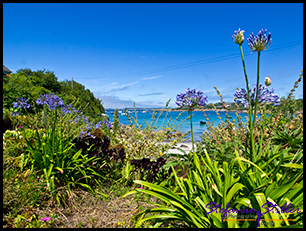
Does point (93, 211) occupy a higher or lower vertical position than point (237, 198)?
lower

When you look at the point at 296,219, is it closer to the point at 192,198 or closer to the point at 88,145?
the point at 192,198

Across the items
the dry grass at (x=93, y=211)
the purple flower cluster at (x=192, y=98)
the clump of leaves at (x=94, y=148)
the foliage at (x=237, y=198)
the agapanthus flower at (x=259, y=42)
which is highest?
the agapanthus flower at (x=259, y=42)

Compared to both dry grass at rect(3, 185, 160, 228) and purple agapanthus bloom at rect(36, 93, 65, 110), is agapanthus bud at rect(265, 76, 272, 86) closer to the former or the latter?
dry grass at rect(3, 185, 160, 228)

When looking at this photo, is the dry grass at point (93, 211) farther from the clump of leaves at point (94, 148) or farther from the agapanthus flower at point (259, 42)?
the agapanthus flower at point (259, 42)

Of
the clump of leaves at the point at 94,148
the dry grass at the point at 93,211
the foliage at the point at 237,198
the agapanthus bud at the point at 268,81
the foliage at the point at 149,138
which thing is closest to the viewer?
the foliage at the point at 237,198

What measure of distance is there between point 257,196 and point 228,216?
297 mm

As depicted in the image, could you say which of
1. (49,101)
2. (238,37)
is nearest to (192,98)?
(238,37)

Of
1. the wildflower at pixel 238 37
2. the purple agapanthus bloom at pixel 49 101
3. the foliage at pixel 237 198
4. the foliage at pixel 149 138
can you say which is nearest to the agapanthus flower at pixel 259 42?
the wildflower at pixel 238 37

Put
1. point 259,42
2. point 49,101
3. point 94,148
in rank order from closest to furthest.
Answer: point 259,42 < point 94,148 < point 49,101

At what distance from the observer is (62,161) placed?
2365 millimetres

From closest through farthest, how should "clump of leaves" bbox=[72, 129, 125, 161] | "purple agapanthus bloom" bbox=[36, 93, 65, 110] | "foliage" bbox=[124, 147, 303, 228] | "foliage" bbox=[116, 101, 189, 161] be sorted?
1. "foliage" bbox=[124, 147, 303, 228]
2. "clump of leaves" bbox=[72, 129, 125, 161]
3. "purple agapanthus bloom" bbox=[36, 93, 65, 110]
4. "foliage" bbox=[116, 101, 189, 161]

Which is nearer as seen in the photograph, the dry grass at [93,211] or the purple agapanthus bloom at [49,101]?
the dry grass at [93,211]

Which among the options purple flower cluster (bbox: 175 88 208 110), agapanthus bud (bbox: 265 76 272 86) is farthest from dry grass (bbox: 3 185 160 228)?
agapanthus bud (bbox: 265 76 272 86)

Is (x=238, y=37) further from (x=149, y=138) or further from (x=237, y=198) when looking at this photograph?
(x=149, y=138)
